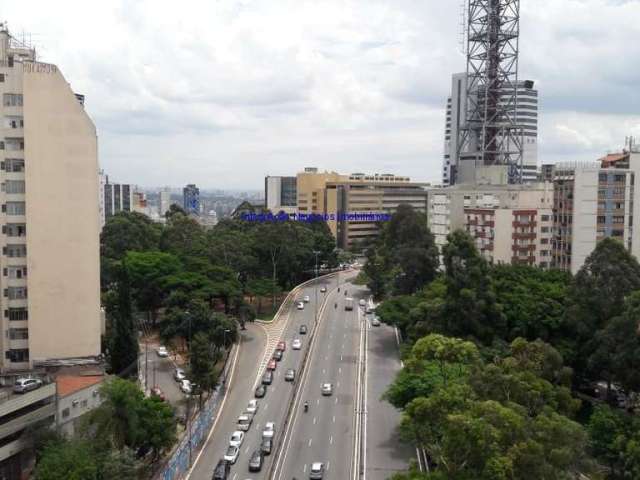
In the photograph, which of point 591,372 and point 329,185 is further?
point 329,185

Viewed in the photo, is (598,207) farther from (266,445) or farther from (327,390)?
(266,445)

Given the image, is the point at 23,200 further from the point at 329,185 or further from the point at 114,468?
the point at 329,185

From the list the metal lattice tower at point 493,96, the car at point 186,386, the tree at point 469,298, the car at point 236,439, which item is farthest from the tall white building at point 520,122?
the car at point 236,439

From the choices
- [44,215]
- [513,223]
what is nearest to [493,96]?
[513,223]

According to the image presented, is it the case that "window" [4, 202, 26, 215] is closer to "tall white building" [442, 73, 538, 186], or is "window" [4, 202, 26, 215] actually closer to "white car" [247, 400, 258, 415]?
"white car" [247, 400, 258, 415]

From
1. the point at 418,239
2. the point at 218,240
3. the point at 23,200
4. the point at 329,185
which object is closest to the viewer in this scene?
the point at 23,200

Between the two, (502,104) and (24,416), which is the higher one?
(502,104)

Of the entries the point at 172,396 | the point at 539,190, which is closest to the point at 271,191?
the point at 539,190

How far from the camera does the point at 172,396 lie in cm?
4494

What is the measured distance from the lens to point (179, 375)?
158 feet

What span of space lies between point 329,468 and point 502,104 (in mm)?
53370

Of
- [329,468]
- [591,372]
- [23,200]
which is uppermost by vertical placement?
[23,200]

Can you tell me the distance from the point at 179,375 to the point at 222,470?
1611 centimetres

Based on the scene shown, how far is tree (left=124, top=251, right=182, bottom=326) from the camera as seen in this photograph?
59.8m
